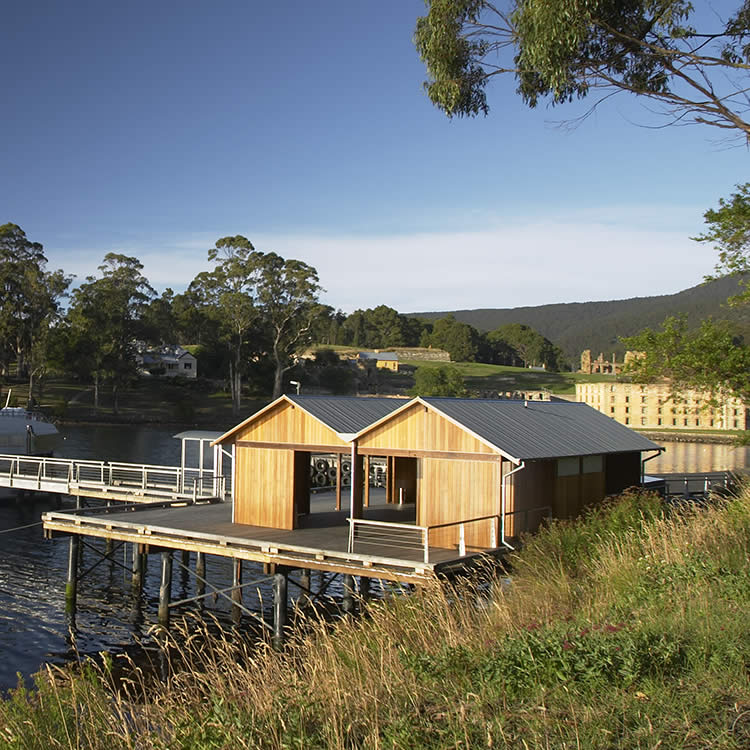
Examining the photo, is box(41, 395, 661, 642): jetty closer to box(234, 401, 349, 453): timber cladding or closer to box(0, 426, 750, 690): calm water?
box(234, 401, 349, 453): timber cladding

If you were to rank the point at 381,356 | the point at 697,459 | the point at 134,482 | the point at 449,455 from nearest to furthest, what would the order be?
the point at 449,455 < the point at 134,482 < the point at 697,459 < the point at 381,356

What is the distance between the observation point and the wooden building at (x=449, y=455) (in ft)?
63.3

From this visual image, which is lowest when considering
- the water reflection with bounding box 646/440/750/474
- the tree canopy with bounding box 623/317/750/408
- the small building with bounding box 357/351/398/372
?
the water reflection with bounding box 646/440/750/474

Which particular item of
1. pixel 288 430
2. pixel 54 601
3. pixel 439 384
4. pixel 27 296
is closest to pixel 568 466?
pixel 288 430

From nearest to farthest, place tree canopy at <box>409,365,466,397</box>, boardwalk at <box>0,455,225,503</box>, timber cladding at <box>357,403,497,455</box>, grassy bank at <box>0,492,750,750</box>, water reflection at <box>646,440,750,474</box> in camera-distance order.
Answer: grassy bank at <box>0,492,750,750</box> → timber cladding at <box>357,403,497,455</box> → boardwalk at <box>0,455,225,503</box> → water reflection at <box>646,440,750,474</box> → tree canopy at <box>409,365,466,397</box>

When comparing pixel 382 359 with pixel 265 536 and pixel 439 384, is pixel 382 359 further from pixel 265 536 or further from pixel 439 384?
pixel 265 536

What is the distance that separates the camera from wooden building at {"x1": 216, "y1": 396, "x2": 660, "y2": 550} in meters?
19.3

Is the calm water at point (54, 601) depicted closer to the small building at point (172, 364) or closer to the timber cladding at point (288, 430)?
the timber cladding at point (288, 430)

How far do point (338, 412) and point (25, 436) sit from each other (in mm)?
29637

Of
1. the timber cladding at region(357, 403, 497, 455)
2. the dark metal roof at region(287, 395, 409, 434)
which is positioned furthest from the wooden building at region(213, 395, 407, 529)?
the timber cladding at region(357, 403, 497, 455)

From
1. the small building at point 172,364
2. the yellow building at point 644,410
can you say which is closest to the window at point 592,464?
the small building at point 172,364

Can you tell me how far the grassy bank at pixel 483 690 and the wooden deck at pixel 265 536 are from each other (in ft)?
21.5

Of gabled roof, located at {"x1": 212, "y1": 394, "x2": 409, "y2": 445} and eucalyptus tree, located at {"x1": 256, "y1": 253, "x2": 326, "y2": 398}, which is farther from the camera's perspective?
eucalyptus tree, located at {"x1": 256, "y1": 253, "x2": 326, "y2": 398}

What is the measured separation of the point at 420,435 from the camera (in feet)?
66.4
